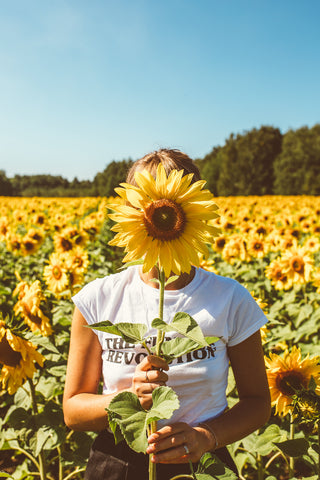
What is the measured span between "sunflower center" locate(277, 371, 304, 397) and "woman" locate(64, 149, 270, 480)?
23 centimetres

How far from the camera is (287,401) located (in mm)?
1777

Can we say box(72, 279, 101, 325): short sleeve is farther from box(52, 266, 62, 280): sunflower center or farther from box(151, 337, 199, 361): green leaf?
box(52, 266, 62, 280): sunflower center

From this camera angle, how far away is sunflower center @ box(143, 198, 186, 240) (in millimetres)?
1071

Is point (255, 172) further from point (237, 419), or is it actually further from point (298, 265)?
point (237, 419)

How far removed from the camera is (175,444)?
116 cm

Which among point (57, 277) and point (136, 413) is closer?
point (136, 413)

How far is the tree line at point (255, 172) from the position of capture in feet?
145

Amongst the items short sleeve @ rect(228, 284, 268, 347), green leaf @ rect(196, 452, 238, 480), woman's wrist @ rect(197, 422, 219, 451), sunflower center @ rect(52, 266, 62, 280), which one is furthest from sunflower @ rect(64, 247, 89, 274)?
green leaf @ rect(196, 452, 238, 480)

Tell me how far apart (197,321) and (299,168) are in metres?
47.7

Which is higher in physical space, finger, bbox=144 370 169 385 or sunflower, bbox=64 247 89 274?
finger, bbox=144 370 169 385

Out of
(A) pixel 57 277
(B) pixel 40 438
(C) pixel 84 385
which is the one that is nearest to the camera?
(C) pixel 84 385

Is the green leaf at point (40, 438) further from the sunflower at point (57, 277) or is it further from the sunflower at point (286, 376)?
the sunflower at point (57, 277)

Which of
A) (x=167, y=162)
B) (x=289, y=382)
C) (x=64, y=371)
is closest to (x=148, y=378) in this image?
(x=167, y=162)

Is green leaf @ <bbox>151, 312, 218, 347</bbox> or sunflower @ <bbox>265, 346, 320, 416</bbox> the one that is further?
sunflower @ <bbox>265, 346, 320, 416</bbox>
